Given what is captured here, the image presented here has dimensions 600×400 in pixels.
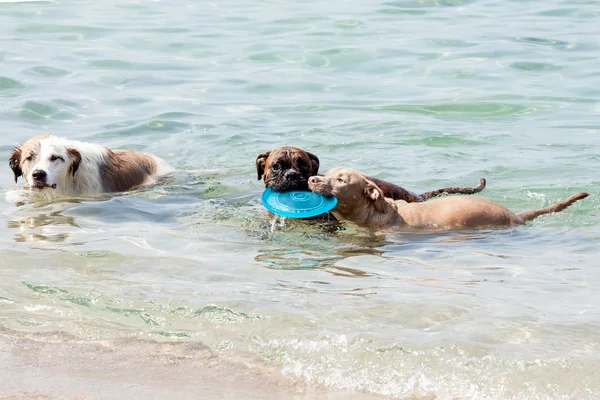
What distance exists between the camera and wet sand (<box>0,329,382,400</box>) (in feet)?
17.0

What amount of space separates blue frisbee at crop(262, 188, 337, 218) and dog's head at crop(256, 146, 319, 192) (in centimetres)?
10

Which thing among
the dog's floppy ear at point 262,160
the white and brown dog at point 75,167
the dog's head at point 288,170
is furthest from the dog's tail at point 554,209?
the white and brown dog at point 75,167

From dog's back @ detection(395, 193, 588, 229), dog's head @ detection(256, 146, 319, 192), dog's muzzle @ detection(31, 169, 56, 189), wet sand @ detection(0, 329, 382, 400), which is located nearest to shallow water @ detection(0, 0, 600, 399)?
wet sand @ detection(0, 329, 382, 400)

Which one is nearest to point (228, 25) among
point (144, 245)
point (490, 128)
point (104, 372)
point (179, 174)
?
point (490, 128)

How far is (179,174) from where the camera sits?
11.6 meters

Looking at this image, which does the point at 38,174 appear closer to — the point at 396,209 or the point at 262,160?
the point at 262,160

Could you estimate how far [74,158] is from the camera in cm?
1034

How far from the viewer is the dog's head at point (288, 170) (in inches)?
368

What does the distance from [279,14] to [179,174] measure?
13175 millimetres

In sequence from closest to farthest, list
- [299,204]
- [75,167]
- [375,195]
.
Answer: [375,195], [299,204], [75,167]

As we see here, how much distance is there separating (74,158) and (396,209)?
3.40 metres

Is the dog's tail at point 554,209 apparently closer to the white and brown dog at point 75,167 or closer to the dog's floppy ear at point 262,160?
the dog's floppy ear at point 262,160

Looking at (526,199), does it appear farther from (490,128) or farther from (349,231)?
(490,128)

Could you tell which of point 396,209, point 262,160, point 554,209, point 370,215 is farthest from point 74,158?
point 554,209
